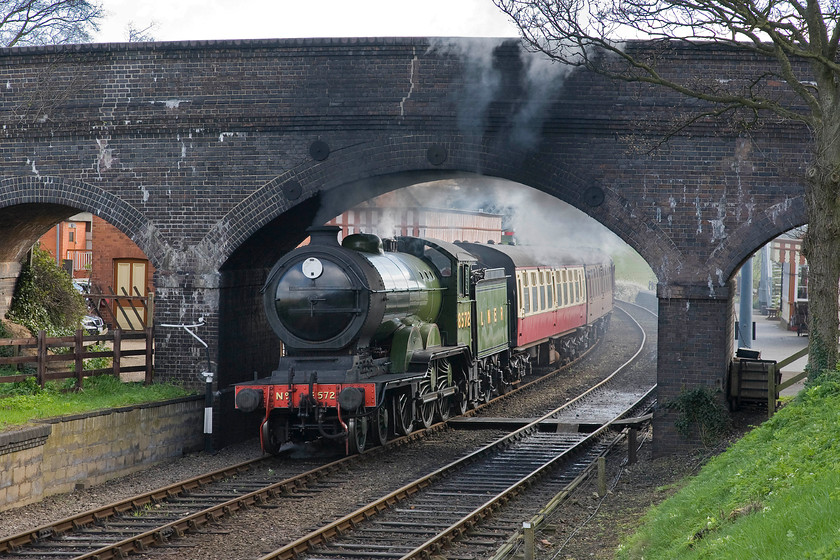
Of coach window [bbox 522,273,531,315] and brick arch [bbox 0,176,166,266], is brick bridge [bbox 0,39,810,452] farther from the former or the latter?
coach window [bbox 522,273,531,315]

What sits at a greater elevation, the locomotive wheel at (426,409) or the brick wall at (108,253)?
the brick wall at (108,253)

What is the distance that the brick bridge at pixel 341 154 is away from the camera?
1375cm

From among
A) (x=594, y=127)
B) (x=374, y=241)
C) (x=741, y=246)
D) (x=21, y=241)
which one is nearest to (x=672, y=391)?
(x=741, y=246)

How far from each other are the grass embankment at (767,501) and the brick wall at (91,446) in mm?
6698

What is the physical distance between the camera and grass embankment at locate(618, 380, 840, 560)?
5.45 m

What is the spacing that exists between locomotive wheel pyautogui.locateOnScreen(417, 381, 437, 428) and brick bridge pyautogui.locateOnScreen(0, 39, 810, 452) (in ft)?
10.3

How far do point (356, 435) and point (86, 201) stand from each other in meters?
6.25

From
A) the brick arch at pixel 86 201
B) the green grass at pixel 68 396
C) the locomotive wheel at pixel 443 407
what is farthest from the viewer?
the locomotive wheel at pixel 443 407

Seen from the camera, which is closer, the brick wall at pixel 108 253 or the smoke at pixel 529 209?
the smoke at pixel 529 209

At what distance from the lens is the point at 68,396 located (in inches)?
521

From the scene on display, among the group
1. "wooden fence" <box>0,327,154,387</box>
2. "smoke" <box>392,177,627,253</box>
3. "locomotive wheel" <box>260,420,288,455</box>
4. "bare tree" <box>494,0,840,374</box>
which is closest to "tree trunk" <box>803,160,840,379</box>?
"bare tree" <box>494,0,840,374</box>

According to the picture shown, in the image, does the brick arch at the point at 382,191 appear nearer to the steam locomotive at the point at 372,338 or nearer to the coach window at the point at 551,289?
the steam locomotive at the point at 372,338

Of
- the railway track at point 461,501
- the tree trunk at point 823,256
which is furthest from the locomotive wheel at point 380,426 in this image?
the tree trunk at point 823,256

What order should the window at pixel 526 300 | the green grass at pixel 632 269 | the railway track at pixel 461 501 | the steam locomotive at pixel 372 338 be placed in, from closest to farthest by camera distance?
1. the railway track at pixel 461 501
2. the steam locomotive at pixel 372 338
3. the window at pixel 526 300
4. the green grass at pixel 632 269
